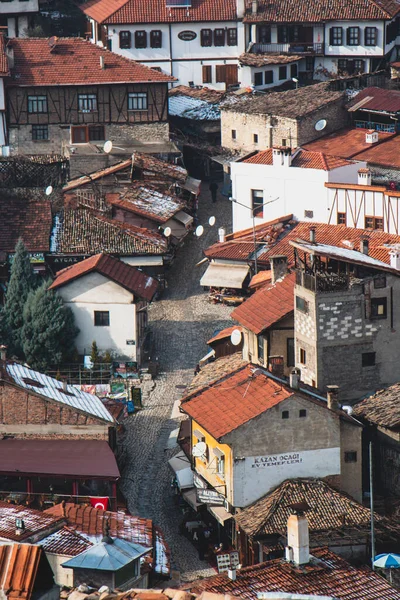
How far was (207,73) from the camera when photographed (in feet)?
383

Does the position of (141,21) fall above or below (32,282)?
above

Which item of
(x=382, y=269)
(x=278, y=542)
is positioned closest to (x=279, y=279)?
(x=382, y=269)

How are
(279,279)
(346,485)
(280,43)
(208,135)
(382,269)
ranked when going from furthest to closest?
1. (280,43)
2. (208,135)
3. (279,279)
4. (382,269)
5. (346,485)

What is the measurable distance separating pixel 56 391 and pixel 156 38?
4900 centimetres

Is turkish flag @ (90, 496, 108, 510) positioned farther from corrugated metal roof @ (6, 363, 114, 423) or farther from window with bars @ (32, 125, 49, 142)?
window with bars @ (32, 125, 49, 142)

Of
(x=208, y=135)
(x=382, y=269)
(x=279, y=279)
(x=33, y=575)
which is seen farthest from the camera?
(x=208, y=135)

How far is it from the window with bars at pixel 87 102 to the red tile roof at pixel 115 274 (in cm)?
2059

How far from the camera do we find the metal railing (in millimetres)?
116188

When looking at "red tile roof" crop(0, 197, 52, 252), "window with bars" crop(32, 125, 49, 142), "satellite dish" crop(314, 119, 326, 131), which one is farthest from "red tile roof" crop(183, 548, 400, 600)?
→ "window with bars" crop(32, 125, 49, 142)

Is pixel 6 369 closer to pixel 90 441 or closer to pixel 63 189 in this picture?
pixel 90 441

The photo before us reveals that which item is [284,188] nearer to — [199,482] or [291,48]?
[291,48]

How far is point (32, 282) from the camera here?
86.7 metres

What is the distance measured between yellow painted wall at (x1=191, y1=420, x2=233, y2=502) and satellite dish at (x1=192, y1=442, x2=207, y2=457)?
194mm

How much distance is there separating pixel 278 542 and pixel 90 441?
10.4m
